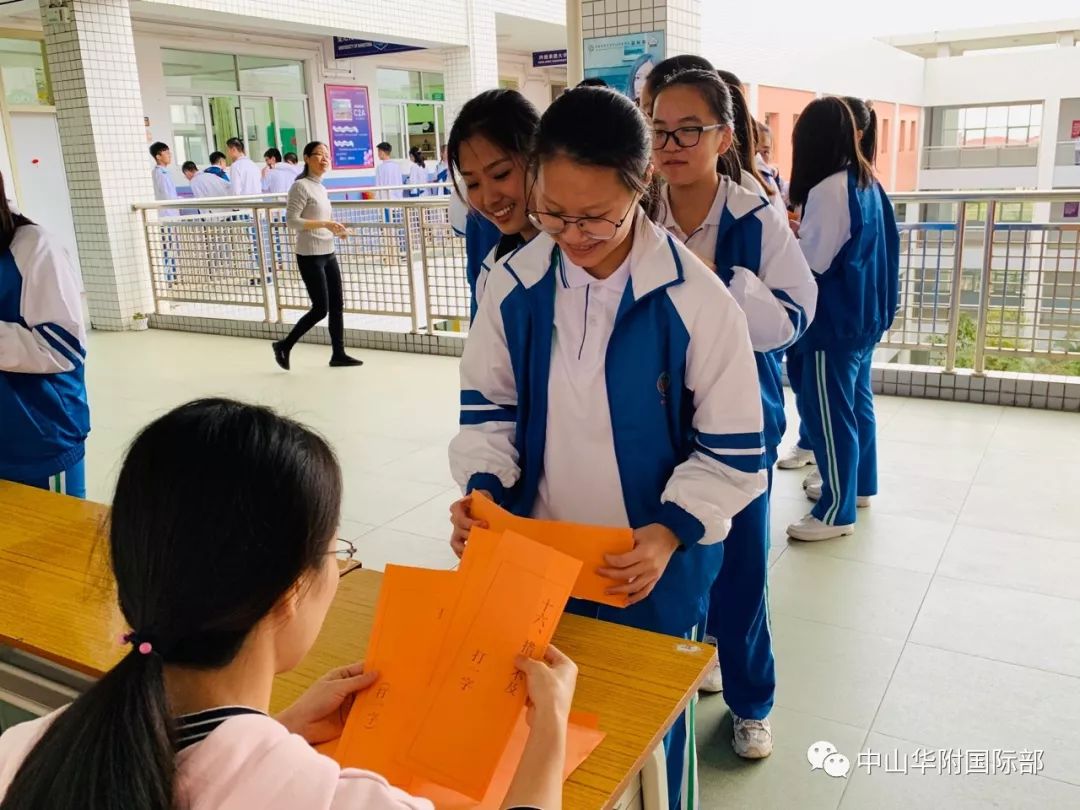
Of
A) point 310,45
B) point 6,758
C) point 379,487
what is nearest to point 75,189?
point 379,487

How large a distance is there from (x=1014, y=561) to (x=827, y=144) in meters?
1.47

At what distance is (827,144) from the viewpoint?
9.42 ft

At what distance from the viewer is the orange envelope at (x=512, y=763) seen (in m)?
0.96

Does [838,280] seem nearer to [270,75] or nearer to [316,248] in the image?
[316,248]

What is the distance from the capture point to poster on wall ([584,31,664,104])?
14.6 ft

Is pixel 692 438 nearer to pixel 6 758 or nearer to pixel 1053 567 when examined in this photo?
pixel 6 758

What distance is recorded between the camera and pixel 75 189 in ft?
24.8

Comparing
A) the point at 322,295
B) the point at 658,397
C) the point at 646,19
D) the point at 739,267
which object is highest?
the point at 646,19

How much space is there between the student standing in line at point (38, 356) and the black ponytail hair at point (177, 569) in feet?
5.05

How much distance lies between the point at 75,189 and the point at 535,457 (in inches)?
296

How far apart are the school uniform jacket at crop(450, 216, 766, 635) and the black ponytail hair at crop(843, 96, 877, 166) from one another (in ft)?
6.32

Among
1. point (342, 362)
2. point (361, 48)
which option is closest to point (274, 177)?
point (361, 48)

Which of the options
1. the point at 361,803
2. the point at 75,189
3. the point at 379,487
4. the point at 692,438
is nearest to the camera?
the point at 361,803

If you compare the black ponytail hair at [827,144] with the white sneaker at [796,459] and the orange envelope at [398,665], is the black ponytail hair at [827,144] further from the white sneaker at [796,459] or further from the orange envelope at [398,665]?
the orange envelope at [398,665]
